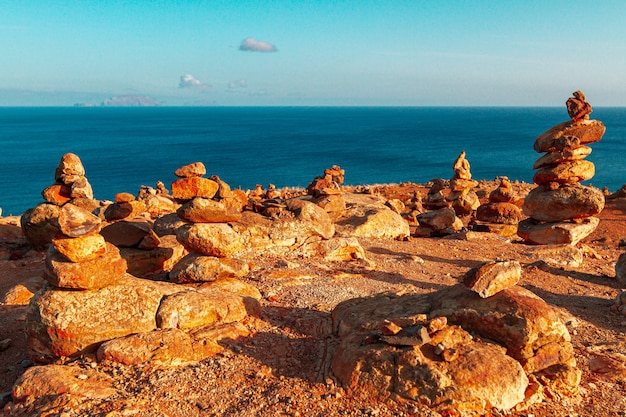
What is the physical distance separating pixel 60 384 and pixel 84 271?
2457 millimetres

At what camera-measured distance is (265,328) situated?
38.1ft

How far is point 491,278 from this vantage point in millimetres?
10219

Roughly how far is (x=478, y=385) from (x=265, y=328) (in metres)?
5.10

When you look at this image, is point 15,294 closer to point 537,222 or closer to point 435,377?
point 435,377

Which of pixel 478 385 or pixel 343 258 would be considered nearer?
pixel 478 385

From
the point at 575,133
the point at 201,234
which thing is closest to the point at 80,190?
the point at 201,234

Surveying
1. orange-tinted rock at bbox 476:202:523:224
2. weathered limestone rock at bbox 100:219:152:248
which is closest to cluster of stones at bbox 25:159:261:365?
weathered limestone rock at bbox 100:219:152:248

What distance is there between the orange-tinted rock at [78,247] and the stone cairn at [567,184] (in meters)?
19.0

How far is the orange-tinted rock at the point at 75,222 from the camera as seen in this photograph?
1017 centimetres

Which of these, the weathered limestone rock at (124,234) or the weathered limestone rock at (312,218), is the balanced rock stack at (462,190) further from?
the weathered limestone rock at (124,234)

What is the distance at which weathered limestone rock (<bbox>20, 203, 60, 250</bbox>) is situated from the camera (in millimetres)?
20266

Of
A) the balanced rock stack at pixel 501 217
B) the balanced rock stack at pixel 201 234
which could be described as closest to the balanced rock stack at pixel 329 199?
the balanced rock stack at pixel 501 217

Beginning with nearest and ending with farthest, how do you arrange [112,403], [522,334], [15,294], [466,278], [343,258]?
[112,403], [522,334], [466,278], [15,294], [343,258]

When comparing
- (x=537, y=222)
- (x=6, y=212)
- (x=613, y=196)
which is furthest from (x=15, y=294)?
(x=6, y=212)
